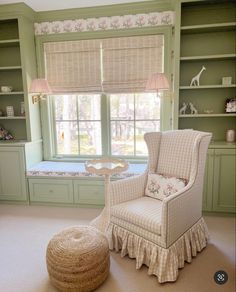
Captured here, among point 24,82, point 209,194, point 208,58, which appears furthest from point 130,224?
point 24,82

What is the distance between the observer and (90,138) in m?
3.64

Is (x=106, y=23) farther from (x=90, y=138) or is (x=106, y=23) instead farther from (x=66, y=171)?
(x=66, y=171)

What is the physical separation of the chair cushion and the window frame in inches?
52.3

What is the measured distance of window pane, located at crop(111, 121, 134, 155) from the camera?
11.6 ft

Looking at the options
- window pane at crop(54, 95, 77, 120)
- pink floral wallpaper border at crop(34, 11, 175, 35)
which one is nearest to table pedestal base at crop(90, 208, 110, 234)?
window pane at crop(54, 95, 77, 120)

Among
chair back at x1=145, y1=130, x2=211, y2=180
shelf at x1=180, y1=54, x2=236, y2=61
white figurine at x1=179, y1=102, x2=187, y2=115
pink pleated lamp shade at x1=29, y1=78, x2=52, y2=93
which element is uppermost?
shelf at x1=180, y1=54, x2=236, y2=61

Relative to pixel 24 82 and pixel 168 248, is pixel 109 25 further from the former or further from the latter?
pixel 168 248

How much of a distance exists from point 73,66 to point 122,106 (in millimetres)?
906

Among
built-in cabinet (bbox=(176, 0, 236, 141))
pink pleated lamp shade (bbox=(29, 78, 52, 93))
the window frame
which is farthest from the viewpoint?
the window frame

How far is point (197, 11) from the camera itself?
3.01m

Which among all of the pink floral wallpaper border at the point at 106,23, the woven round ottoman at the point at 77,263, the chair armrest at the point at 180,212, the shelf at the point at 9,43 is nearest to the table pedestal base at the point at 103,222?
the woven round ottoman at the point at 77,263

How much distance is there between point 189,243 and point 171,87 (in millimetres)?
2039

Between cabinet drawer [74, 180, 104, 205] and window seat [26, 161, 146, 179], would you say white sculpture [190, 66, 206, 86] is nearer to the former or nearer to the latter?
window seat [26, 161, 146, 179]

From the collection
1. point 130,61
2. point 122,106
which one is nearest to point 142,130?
point 122,106
